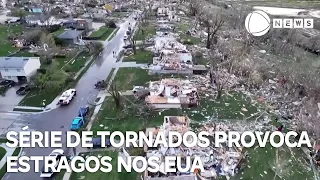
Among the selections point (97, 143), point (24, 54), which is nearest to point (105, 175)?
point (97, 143)

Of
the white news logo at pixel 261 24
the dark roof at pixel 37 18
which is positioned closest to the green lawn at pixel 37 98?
the dark roof at pixel 37 18

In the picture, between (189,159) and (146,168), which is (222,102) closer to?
(189,159)

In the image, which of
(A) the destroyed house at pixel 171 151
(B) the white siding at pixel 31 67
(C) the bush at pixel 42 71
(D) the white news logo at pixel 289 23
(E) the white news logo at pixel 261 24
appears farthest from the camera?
(D) the white news logo at pixel 289 23

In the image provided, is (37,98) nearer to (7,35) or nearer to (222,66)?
(222,66)

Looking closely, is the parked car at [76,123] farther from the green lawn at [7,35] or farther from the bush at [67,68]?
the green lawn at [7,35]

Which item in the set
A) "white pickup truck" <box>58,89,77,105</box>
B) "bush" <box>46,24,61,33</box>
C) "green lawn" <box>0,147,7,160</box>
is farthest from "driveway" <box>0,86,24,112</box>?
"bush" <box>46,24,61,33</box>

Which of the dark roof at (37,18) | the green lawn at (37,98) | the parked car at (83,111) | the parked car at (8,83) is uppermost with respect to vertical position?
the dark roof at (37,18)
